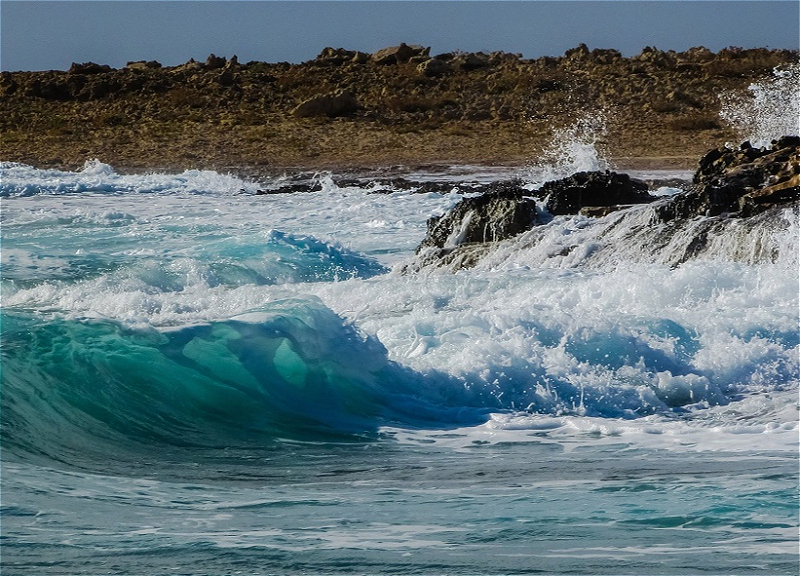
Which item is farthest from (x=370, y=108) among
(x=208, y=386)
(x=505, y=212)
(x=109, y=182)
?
(x=208, y=386)

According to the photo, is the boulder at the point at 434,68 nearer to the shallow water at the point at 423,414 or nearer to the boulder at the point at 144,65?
the boulder at the point at 144,65

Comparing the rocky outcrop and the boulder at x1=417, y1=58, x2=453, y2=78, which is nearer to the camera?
the rocky outcrop

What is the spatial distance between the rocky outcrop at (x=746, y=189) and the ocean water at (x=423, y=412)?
0.97 feet

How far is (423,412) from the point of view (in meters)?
8.59

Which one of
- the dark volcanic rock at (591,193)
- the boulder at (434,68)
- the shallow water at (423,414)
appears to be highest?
the boulder at (434,68)

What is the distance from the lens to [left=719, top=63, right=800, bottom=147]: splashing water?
1041 inches

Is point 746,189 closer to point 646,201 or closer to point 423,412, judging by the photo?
point 646,201

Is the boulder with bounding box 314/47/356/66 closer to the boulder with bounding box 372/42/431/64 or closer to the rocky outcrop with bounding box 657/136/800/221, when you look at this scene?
the boulder with bounding box 372/42/431/64

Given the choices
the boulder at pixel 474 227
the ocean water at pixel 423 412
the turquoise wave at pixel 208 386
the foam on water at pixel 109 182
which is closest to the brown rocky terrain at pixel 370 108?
the foam on water at pixel 109 182

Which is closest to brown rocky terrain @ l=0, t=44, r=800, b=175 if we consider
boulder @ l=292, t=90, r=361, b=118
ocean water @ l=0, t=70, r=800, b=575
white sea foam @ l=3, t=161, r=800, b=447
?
boulder @ l=292, t=90, r=361, b=118

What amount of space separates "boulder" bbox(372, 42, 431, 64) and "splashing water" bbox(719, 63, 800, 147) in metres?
13.5

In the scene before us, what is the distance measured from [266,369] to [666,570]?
4497 mm

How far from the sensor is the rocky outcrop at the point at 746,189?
516 inches

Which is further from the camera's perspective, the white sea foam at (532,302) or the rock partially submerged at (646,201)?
the rock partially submerged at (646,201)
